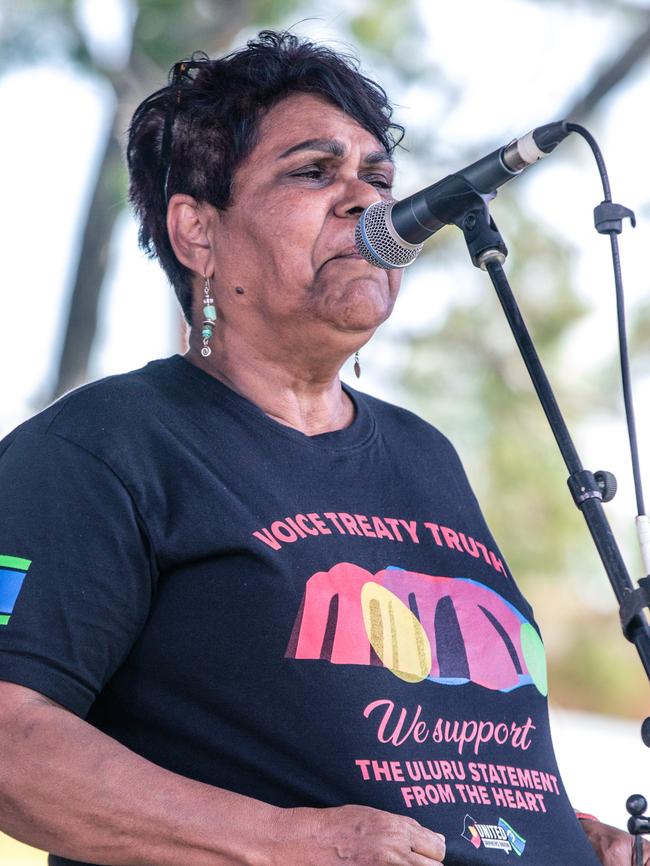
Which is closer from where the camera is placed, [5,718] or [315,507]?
[5,718]

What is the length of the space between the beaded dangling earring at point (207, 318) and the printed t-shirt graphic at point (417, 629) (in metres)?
0.49

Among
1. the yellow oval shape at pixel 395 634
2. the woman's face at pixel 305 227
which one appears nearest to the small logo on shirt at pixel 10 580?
the yellow oval shape at pixel 395 634

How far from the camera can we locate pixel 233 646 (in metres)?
1.69

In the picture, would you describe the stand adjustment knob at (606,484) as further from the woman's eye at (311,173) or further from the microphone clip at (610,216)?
the woman's eye at (311,173)

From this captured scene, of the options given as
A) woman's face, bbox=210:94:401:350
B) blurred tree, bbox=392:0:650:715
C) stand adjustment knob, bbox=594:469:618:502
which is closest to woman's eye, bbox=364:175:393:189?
woman's face, bbox=210:94:401:350

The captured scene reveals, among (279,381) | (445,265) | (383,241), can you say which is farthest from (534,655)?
(445,265)

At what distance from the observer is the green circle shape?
1.98m

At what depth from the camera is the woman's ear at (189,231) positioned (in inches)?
84.5

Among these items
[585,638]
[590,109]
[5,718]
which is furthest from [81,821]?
[585,638]

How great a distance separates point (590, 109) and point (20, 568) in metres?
5.26

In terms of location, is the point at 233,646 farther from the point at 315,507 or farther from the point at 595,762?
the point at 595,762

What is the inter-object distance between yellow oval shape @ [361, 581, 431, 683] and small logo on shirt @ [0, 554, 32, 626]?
488mm

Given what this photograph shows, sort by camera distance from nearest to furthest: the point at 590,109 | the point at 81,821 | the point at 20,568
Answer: the point at 81,821
the point at 20,568
the point at 590,109

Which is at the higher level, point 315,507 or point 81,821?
point 315,507
